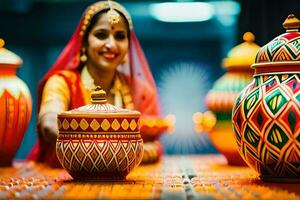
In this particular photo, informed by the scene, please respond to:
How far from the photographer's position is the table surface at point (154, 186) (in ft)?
3.63

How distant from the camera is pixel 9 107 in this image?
1.75 m

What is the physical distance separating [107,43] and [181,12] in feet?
3.00

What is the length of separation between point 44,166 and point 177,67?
1088 mm

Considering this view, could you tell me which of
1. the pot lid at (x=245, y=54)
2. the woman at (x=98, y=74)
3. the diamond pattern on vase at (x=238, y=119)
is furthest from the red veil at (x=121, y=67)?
the diamond pattern on vase at (x=238, y=119)

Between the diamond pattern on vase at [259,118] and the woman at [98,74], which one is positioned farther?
the woman at [98,74]

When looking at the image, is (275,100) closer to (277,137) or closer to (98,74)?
(277,137)

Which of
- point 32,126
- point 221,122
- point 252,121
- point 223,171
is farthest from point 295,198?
point 32,126

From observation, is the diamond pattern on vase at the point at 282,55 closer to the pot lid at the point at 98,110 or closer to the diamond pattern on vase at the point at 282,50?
the diamond pattern on vase at the point at 282,50

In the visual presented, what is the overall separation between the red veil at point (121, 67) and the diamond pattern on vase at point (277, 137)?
73 centimetres

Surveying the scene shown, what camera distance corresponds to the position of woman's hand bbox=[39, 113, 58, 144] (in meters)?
1.68

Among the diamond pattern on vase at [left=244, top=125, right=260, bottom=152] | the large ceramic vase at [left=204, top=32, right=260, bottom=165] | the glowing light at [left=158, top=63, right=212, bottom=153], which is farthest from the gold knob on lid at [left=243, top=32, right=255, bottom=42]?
the glowing light at [left=158, top=63, right=212, bottom=153]

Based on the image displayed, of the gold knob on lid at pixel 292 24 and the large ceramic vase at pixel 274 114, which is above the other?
the gold knob on lid at pixel 292 24

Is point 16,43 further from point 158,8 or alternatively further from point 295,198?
point 295,198

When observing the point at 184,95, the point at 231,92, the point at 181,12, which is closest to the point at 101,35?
the point at 231,92
